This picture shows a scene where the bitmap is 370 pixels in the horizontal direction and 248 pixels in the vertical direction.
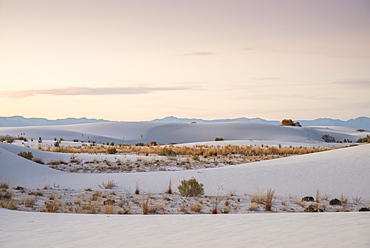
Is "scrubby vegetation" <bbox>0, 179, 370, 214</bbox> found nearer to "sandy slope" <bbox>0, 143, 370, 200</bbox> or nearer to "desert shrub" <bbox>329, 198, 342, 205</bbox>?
"desert shrub" <bbox>329, 198, 342, 205</bbox>

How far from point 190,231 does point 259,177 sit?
8593 mm

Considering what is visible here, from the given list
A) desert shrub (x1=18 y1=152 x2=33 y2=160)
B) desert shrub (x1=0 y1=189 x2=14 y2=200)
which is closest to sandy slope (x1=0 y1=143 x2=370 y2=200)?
desert shrub (x1=0 y1=189 x2=14 y2=200)

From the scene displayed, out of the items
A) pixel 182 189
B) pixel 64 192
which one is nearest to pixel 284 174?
pixel 182 189

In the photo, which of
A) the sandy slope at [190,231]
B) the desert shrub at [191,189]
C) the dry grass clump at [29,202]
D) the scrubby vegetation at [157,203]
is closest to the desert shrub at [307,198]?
the scrubby vegetation at [157,203]

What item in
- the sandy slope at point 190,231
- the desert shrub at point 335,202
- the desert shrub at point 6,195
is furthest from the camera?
the desert shrub at point 6,195

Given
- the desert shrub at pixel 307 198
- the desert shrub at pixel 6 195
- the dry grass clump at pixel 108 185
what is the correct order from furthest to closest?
the dry grass clump at pixel 108 185
the desert shrub at pixel 307 198
the desert shrub at pixel 6 195

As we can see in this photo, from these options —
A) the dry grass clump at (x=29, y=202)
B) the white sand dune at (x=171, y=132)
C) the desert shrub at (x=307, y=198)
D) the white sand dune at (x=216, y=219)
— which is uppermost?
the white sand dune at (x=171, y=132)

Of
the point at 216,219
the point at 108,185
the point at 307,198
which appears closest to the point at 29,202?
the point at 108,185

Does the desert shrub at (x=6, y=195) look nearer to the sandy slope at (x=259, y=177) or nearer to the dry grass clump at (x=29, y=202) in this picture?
the dry grass clump at (x=29, y=202)

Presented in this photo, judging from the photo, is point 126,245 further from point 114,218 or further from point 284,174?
point 284,174

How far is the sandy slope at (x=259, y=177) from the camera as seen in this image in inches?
493

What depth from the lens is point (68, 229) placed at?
20.9 ft

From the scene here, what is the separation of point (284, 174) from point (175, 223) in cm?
846

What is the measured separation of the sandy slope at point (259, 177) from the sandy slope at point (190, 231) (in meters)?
5.46
